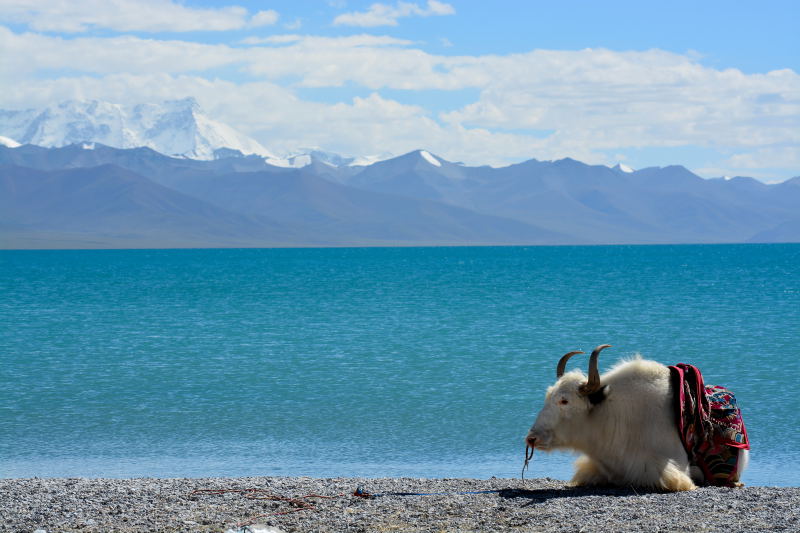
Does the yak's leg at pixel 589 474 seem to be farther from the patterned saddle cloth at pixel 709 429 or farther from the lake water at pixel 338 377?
the lake water at pixel 338 377

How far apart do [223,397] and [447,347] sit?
336 inches

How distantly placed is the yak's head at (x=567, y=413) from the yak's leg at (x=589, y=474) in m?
0.30

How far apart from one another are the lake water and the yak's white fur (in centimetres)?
253

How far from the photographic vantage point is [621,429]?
7.85 meters

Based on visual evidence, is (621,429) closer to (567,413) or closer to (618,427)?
(618,427)

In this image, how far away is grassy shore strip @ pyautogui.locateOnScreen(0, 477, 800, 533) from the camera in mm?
6691

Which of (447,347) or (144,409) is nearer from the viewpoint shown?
(144,409)

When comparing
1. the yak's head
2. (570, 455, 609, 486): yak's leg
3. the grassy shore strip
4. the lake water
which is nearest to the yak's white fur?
the yak's head

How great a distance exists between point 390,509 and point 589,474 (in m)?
1.78

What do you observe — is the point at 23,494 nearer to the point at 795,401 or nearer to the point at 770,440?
the point at 770,440

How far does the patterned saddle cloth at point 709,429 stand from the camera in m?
7.89

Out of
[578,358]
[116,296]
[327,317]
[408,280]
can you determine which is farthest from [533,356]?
[408,280]

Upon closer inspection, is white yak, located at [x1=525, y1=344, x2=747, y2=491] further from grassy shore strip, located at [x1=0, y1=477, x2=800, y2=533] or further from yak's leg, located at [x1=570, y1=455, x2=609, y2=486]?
grassy shore strip, located at [x1=0, y1=477, x2=800, y2=533]

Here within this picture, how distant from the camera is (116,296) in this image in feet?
158
